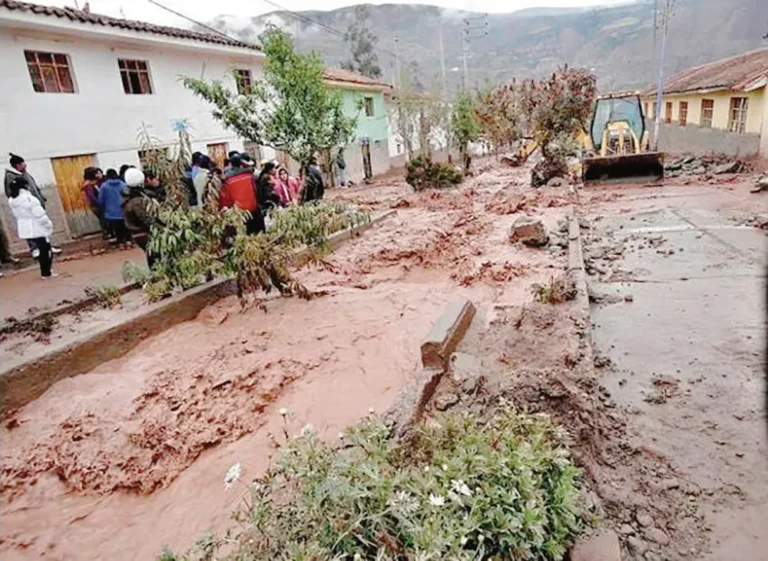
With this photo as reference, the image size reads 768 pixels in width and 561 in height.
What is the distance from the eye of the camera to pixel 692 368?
14.2ft

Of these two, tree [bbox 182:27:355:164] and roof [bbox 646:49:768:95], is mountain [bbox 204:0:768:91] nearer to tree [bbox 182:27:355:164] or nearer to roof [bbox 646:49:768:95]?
roof [bbox 646:49:768:95]

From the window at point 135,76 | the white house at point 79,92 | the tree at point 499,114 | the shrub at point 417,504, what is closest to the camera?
the shrub at point 417,504

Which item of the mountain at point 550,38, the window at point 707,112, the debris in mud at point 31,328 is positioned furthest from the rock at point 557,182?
the mountain at point 550,38

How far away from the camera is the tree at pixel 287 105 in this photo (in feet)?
30.8

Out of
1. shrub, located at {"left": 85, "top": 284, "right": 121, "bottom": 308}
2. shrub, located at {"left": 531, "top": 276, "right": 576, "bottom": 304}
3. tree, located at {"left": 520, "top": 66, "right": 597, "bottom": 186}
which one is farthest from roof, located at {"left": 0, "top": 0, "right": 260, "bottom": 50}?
shrub, located at {"left": 531, "top": 276, "right": 576, "bottom": 304}

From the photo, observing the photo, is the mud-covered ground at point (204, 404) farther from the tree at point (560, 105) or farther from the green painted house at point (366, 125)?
the green painted house at point (366, 125)

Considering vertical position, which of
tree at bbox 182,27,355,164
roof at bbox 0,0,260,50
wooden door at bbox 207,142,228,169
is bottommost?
wooden door at bbox 207,142,228,169

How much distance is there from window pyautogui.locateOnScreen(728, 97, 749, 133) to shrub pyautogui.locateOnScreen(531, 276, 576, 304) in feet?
52.3

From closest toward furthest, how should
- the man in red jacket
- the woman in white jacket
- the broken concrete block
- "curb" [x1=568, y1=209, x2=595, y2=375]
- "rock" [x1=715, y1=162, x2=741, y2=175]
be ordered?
the broken concrete block
"curb" [x1=568, y1=209, x2=595, y2=375]
the man in red jacket
the woman in white jacket
"rock" [x1=715, y1=162, x2=741, y2=175]

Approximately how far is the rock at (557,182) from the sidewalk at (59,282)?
38.0ft

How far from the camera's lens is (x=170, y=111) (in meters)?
13.8

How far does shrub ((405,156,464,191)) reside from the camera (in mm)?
17719

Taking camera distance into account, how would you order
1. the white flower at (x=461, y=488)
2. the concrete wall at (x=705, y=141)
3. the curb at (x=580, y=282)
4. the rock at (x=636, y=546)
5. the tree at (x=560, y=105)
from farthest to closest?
1. the tree at (x=560, y=105)
2. the concrete wall at (x=705, y=141)
3. the curb at (x=580, y=282)
4. the rock at (x=636, y=546)
5. the white flower at (x=461, y=488)

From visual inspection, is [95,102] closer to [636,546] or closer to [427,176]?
[427,176]
